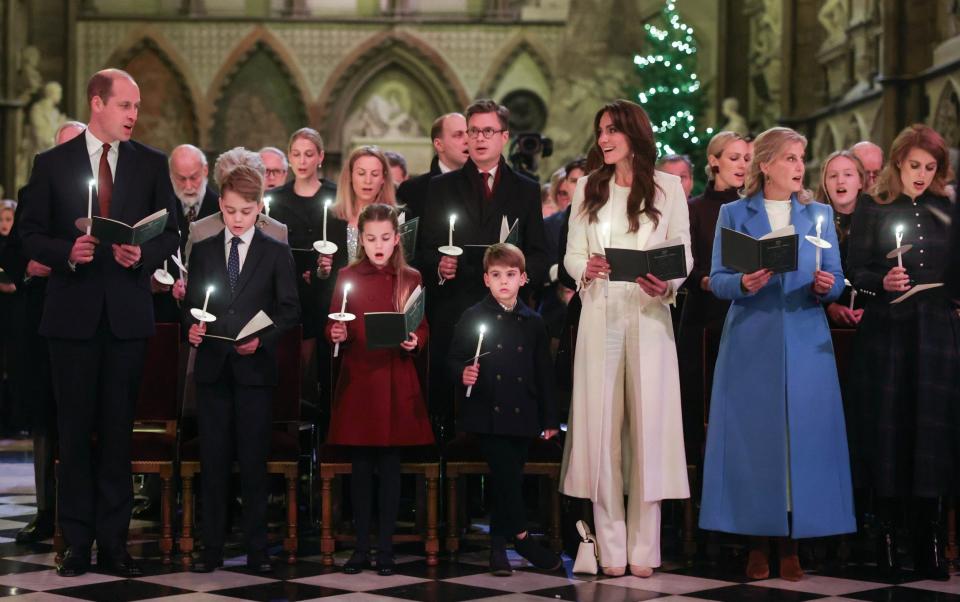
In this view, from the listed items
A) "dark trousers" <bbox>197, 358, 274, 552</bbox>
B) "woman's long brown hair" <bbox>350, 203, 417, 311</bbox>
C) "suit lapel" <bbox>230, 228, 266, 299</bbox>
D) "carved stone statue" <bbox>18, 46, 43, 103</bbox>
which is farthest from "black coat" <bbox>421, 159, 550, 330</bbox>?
"carved stone statue" <bbox>18, 46, 43, 103</bbox>

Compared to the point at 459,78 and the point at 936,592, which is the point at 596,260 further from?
the point at 459,78

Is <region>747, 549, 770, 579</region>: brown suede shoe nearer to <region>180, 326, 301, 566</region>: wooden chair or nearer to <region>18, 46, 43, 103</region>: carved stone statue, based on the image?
<region>180, 326, 301, 566</region>: wooden chair

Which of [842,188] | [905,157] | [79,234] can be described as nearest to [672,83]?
[842,188]

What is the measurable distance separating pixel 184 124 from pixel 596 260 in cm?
1348

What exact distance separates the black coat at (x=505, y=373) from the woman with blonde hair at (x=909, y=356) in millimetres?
1262

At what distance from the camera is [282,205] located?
6.52m

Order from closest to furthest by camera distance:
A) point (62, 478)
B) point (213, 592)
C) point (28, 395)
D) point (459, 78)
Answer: point (213, 592) → point (62, 478) → point (28, 395) → point (459, 78)

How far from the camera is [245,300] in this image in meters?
5.27

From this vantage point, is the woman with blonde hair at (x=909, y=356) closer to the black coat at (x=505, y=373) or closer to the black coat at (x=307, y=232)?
the black coat at (x=505, y=373)

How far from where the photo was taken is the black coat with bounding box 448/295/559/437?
5.25 metres

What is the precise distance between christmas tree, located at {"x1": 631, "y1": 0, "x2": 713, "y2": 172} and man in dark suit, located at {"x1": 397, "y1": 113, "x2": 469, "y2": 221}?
27.7 feet

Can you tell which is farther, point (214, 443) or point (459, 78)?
point (459, 78)

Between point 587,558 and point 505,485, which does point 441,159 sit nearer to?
point 505,485

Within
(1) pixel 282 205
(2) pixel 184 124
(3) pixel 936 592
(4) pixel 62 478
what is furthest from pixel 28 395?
(2) pixel 184 124
